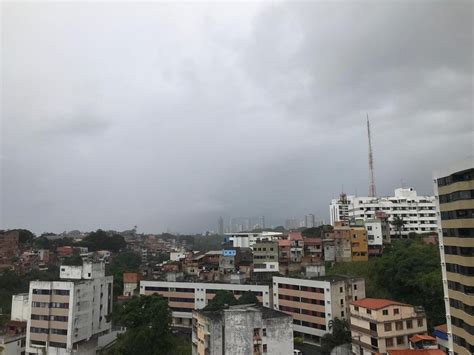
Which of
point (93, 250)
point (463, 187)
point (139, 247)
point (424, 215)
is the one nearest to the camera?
point (463, 187)

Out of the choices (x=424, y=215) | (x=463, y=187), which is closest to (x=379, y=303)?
(x=463, y=187)

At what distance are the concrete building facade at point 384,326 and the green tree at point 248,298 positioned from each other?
15700 millimetres

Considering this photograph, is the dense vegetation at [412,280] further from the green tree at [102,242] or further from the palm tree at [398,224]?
the green tree at [102,242]

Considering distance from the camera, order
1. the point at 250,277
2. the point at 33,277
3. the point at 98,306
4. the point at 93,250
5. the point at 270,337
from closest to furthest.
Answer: the point at 270,337
the point at 98,306
the point at 250,277
the point at 33,277
the point at 93,250

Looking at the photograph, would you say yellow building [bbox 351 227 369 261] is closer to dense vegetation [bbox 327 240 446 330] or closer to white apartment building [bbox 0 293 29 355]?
dense vegetation [bbox 327 240 446 330]

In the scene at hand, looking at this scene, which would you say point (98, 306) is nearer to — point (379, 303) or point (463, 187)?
point (379, 303)

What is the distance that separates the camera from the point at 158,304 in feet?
136

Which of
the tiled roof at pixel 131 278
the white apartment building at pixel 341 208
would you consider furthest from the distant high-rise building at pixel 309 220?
the tiled roof at pixel 131 278

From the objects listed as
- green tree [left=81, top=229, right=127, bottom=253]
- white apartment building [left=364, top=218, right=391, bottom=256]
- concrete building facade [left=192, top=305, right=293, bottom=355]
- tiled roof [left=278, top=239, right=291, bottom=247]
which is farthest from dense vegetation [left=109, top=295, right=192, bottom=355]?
green tree [left=81, top=229, right=127, bottom=253]

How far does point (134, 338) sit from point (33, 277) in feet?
132

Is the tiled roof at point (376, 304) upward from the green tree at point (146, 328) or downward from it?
upward

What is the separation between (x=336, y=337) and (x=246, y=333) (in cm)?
1393

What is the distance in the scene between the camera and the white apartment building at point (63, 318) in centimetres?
4438

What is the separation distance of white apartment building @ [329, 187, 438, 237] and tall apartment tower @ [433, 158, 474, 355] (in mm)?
47724
